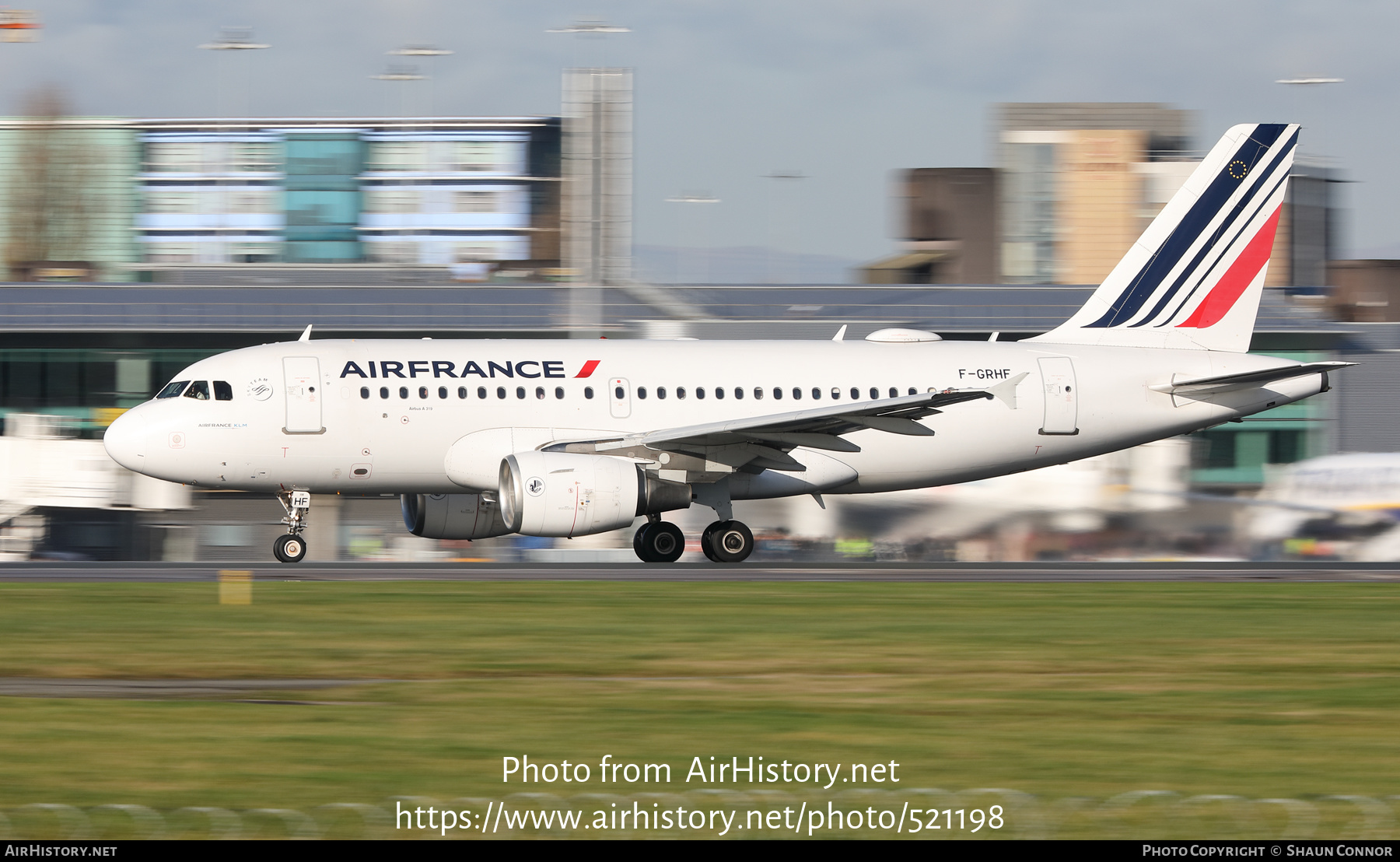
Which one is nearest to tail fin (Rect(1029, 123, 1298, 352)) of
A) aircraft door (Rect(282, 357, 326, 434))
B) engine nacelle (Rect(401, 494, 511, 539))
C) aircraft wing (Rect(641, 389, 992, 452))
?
aircraft wing (Rect(641, 389, 992, 452))

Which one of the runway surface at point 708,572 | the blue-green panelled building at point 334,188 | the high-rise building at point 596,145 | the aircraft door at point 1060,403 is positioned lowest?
the runway surface at point 708,572

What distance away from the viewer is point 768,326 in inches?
1864

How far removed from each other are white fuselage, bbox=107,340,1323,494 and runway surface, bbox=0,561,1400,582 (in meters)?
1.67

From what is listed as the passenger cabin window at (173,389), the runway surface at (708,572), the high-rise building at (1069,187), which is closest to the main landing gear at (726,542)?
the runway surface at (708,572)

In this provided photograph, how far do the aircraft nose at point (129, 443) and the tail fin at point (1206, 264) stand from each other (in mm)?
16125

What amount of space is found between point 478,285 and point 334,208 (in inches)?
3644

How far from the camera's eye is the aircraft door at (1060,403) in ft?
99.2

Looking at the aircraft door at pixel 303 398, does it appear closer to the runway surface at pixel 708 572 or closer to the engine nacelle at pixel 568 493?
the runway surface at pixel 708 572

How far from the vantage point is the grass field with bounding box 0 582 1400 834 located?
1025cm

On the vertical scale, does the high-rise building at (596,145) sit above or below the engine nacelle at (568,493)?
above

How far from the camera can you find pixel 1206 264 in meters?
32.1

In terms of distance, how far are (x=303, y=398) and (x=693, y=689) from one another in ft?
52.2

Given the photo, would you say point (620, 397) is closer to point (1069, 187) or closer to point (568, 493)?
point (568, 493)
